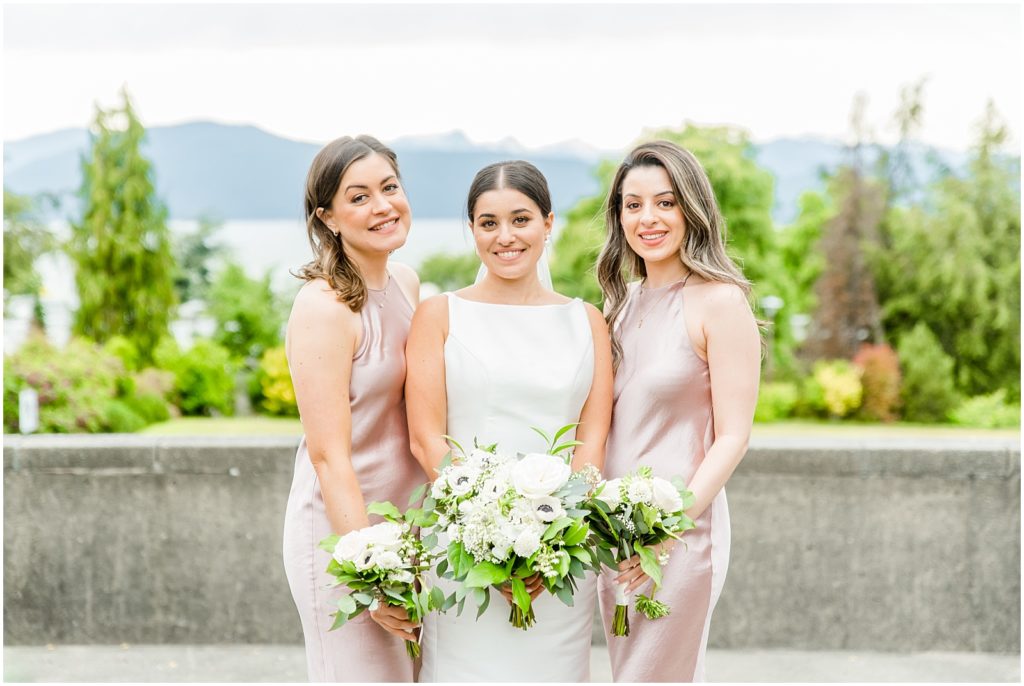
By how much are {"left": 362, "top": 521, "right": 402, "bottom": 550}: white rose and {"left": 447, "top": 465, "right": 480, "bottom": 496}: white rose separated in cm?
22

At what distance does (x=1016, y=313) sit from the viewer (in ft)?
36.7

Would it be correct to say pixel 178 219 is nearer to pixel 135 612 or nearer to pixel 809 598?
pixel 135 612

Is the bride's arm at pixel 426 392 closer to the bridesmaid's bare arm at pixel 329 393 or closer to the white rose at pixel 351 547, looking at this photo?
the bridesmaid's bare arm at pixel 329 393

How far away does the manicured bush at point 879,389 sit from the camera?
9.98m

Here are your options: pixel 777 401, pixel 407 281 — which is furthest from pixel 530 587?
pixel 777 401

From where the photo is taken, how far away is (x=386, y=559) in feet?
8.84

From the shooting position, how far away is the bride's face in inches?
118

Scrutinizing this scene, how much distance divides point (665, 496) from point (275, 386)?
7.08 meters

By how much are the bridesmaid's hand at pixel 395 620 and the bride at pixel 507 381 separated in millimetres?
225

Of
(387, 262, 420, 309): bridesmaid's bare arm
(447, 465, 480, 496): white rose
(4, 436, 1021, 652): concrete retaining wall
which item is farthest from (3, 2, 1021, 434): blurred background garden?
(447, 465, 480, 496): white rose

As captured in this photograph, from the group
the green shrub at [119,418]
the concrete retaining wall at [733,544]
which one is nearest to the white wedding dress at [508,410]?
the concrete retaining wall at [733,544]

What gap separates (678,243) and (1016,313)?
9443mm

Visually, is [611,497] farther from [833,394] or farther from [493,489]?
[833,394]

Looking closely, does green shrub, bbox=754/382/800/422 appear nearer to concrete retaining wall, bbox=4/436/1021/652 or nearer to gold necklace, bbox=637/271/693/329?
concrete retaining wall, bbox=4/436/1021/652
